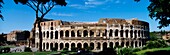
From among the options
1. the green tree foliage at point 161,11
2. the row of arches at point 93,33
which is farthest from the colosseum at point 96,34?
the green tree foliage at point 161,11

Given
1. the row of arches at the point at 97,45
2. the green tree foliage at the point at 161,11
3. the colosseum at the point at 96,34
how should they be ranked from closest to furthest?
the green tree foliage at the point at 161,11, the row of arches at the point at 97,45, the colosseum at the point at 96,34

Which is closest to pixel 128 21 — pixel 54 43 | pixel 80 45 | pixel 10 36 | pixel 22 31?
pixel 80 45

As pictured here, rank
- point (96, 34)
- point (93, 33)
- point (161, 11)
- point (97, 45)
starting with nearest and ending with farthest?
point (161, 11)
point (97, 45)
point (96, 34)
point (93, 33)

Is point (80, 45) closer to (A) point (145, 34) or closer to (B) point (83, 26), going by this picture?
(B) point (83, 26)

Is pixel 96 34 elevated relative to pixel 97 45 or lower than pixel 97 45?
elevated

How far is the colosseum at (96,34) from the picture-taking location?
7400 cm

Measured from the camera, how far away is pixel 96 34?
243ft

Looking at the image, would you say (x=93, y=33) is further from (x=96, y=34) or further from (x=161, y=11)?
(x=161, y=11)

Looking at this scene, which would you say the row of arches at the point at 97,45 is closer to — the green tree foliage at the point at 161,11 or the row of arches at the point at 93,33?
the row of arches at the point at 93,33

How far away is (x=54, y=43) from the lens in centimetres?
7788

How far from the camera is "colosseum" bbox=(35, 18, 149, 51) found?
7400cm

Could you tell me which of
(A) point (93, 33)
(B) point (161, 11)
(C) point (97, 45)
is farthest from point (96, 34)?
(B) point (161, 11)

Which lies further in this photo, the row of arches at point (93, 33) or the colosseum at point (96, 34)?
the row of arches at point (93, 33)

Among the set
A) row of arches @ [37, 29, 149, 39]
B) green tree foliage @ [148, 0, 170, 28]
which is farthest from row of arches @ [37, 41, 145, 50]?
green tree foliage @ [148, 0, 170, 28]
